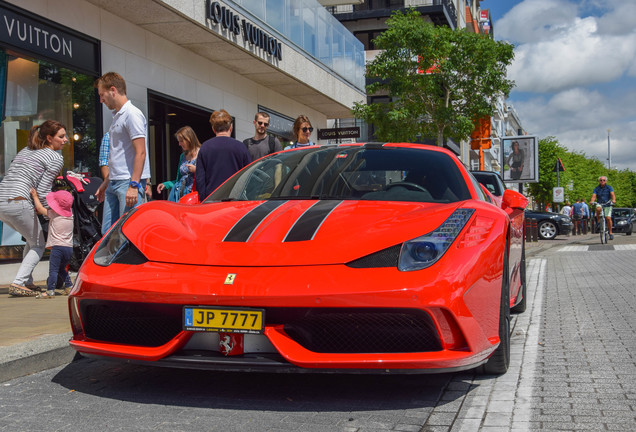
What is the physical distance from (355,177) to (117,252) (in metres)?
1.52

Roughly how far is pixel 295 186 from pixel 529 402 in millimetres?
1877

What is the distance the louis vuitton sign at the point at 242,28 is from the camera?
11883 millimetres

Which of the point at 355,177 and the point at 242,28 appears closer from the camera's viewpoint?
the point at 355,177

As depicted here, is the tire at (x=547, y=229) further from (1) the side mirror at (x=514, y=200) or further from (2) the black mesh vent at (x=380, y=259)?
(2) the black mesh vent at (x=380, y=259)

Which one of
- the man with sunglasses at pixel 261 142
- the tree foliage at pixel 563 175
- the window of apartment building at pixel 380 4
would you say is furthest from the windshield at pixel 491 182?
the tree foliage at pixel 563 175

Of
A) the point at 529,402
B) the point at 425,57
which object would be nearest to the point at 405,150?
the point at 529,402

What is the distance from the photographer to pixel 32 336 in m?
4.58

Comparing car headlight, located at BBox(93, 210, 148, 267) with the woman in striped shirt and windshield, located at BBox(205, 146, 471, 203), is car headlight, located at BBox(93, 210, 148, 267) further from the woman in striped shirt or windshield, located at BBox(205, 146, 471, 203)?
the woman in striped shirt

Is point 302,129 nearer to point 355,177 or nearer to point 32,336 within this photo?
point 355,177

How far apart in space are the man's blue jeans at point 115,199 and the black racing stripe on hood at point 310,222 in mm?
2691

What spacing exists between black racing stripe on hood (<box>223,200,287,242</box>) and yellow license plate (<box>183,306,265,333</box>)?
45 centimetres

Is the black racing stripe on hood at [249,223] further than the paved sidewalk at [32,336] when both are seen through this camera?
No

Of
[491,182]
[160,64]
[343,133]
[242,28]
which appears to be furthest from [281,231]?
[343,133]

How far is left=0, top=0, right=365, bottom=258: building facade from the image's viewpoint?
369 inches
